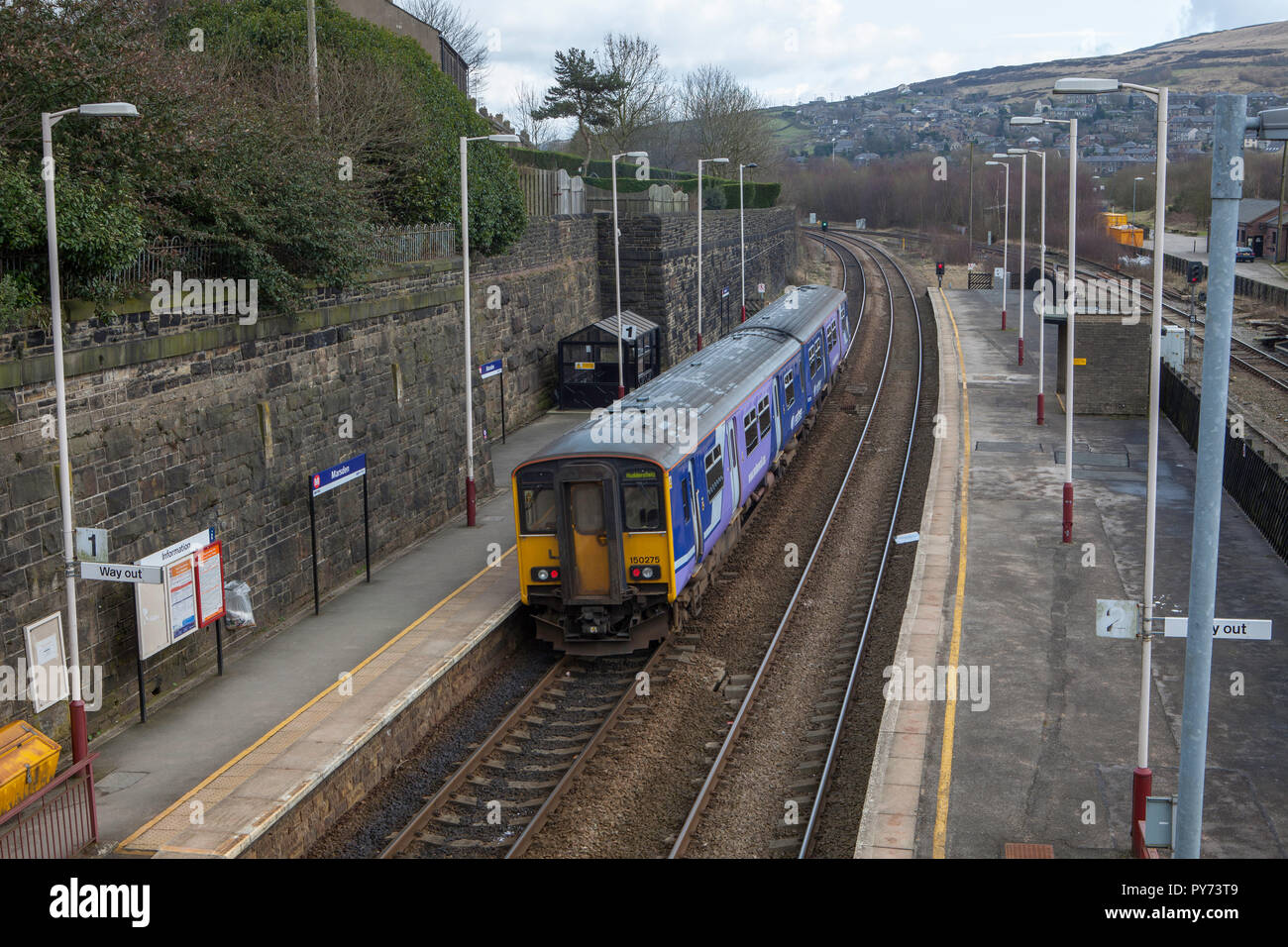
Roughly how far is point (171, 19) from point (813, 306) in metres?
17.0

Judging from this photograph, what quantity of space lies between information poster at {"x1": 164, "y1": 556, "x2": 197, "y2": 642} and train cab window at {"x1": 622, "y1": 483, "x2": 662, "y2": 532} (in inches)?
207

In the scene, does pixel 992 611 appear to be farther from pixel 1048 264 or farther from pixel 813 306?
pixel 1048 264

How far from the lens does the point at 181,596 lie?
13969 mm

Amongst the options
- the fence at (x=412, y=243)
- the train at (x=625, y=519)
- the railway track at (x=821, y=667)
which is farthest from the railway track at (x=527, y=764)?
the fence at (x=412, y=243)

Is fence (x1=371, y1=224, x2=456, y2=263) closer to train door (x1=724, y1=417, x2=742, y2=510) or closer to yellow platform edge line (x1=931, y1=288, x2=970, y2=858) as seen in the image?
train door (x1=724, y1=417, x2=742, y2=510)

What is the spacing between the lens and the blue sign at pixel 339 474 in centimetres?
1700

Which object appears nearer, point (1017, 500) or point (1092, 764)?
point (1092, 764)

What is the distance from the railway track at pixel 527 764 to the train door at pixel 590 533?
3.93 ft

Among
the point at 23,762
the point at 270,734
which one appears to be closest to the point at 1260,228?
the point at 270,734

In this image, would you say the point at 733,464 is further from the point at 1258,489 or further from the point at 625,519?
the point at 1258,489

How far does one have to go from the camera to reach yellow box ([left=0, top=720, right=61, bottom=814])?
35.8ft

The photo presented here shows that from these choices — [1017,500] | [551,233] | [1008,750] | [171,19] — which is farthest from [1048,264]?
[1008,750]

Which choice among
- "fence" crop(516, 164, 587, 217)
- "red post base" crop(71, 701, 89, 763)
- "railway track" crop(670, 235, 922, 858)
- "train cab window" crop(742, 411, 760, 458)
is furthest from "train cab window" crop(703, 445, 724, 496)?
"fence" crop(516, 164, 587, 217)

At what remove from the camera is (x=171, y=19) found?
24.8 m
